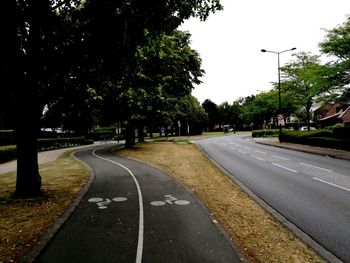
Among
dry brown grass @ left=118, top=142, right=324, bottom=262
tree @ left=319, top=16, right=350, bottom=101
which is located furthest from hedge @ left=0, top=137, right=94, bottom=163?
tree @ left=319, top=16, right=350, bottom=101

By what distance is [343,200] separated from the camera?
28.8 ft

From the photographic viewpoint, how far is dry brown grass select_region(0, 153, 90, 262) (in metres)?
5.85

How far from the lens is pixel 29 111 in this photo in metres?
9.23

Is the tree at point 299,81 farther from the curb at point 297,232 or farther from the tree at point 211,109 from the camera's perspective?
the tree at point 211,109

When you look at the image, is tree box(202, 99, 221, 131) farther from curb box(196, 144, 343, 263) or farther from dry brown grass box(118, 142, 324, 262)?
curb box(196, 144, 343, 263)

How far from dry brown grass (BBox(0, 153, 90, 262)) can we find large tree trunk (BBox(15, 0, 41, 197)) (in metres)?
0.57

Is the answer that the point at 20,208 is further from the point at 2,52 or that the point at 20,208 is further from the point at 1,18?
the point at 1,18

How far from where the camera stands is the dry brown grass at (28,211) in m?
5.85

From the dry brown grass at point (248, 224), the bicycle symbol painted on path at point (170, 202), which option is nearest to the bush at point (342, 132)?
the dry brown grass at point (248, 224)

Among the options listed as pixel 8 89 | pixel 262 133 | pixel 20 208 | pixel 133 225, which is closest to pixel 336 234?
pixel 133 225

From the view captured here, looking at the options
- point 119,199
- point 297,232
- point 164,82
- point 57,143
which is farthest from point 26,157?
point 57,143

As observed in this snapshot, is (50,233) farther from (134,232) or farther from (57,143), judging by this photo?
(57,143)

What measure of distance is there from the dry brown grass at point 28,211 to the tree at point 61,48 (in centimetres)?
71

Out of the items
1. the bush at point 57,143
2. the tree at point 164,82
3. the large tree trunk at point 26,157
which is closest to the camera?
the large tree trunk at point 26,157
